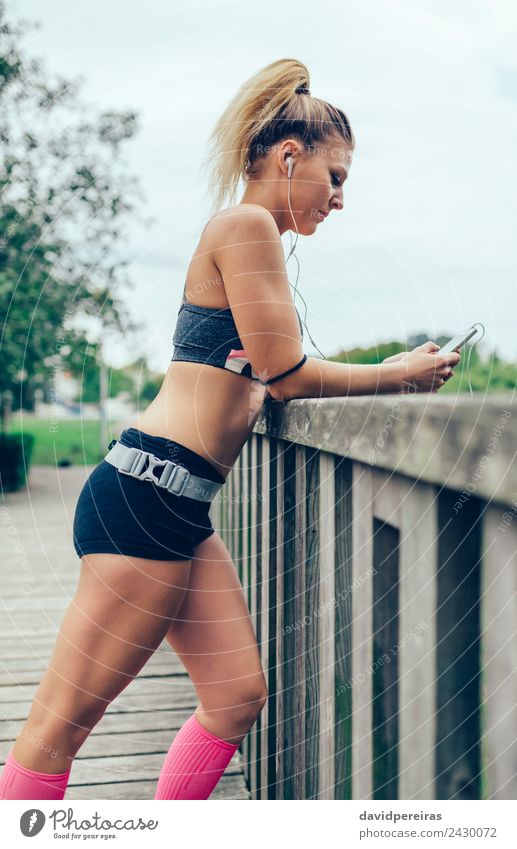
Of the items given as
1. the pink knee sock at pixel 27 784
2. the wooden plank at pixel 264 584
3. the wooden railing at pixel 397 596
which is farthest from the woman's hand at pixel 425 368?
the pink knee sock at pixel 27 784

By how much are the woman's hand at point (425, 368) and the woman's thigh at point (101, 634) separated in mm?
441

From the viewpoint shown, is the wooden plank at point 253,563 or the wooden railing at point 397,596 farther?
the wooden plank at point 253,563

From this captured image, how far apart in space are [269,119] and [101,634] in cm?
84

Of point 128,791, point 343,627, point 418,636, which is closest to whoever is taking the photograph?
point 418,636

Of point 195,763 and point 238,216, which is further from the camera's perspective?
point 195,763

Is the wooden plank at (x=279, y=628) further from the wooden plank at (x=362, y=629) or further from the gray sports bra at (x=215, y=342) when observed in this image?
the wooden plank at (x=362, y=629)

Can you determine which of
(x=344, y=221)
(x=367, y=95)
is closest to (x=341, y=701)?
(x=344, y=221)

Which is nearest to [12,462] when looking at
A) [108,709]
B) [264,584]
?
[108,709]

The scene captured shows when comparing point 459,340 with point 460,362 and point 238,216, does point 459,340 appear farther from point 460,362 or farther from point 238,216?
point 238,216

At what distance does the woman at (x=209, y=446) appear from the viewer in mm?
1179

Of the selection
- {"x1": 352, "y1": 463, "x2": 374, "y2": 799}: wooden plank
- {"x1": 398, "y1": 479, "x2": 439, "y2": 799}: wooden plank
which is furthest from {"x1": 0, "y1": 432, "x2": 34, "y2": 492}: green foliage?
{"x1": 398, "y1": 479, "x2": 439, "y2": 799}: wooden plank

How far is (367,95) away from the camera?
166 cm

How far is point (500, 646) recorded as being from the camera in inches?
23.4
